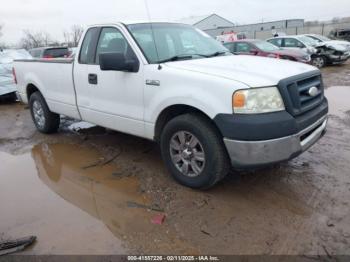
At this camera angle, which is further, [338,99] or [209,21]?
[209,21]

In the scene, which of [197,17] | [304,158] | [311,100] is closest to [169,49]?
[311,100]

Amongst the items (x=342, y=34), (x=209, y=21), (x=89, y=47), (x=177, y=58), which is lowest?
(x=342, y=34)

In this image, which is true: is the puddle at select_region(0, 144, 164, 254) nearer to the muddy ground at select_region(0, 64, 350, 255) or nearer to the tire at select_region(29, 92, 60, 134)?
the muddy ground at select_region(0, 64, 350, 255)

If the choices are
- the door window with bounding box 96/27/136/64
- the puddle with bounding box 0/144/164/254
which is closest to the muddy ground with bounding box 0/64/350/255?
the puddle with bounding box 0/144/164/254

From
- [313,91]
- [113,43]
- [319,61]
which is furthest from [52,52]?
[313,91]

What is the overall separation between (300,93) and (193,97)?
3.66 feet

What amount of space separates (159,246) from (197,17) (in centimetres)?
6829

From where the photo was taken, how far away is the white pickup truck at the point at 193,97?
3244 mm

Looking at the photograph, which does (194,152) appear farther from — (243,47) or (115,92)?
(243,47)

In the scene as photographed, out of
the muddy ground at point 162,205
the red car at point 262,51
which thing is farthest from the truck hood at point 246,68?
the red car at point 262,51

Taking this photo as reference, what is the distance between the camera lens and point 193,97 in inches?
138

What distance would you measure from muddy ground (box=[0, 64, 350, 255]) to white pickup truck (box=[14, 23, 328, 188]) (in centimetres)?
45

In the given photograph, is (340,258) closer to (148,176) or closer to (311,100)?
(311,100)

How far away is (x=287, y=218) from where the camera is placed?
3.25 metres
